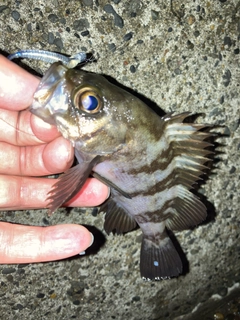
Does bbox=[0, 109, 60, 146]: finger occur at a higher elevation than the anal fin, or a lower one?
higher

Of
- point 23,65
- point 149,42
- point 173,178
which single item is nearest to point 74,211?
point 173,178

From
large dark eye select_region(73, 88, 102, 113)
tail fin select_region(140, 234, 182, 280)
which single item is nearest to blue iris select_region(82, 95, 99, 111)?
large dark eye select_region(73, 88, 102, 113)

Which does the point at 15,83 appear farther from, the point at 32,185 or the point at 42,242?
the point at 42,242

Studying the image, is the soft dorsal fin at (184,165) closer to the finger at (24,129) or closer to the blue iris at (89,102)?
the blue iris at (89,102)

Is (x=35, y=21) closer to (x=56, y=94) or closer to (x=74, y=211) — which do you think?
(x=56, y=94)

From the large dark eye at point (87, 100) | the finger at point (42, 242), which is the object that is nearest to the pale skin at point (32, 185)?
the finger at point (42, 242)

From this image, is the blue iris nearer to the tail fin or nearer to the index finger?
the index finger
